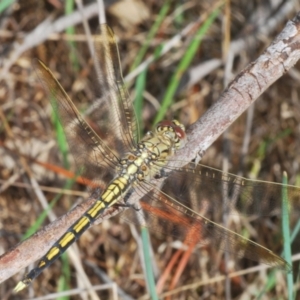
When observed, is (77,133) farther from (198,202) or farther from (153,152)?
(198,202)

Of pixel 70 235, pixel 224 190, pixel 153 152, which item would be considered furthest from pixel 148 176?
pixel 70 235

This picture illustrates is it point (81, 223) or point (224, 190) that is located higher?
point (224, 190)

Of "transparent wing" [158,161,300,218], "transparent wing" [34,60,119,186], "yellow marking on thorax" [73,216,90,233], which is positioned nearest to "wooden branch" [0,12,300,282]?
"yellow marking on thorax" [73,216,90,233]

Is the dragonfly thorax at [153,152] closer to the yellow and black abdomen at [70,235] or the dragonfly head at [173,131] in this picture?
the dragonfly head at [173,131]

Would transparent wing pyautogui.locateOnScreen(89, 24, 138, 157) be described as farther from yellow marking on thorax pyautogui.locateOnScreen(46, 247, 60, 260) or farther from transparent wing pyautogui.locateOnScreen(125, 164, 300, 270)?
yellow marking on thorax pyautogui.locateOnScreen(46, 247, 60, 260)

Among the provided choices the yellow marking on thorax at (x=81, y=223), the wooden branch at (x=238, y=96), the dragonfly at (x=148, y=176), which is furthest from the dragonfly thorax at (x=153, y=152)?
the yellow marking on thorax at (x=81, y=223)

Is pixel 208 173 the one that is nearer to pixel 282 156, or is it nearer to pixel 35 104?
pixel 282 156
